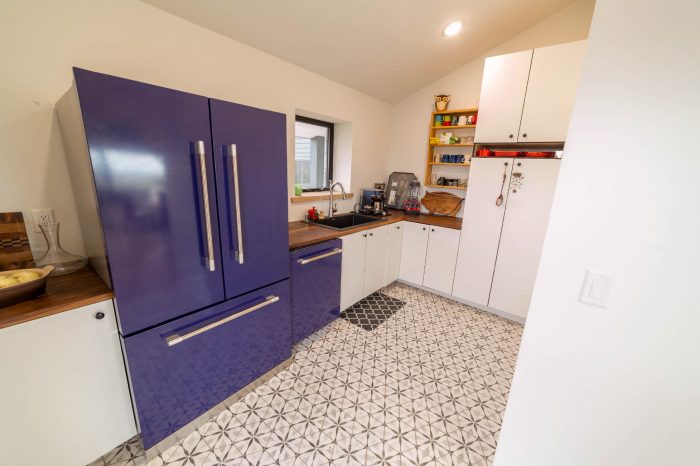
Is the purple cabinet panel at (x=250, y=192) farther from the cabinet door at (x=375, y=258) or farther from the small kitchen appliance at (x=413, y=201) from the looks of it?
the small kitchen appliance at (x=413, y=201)

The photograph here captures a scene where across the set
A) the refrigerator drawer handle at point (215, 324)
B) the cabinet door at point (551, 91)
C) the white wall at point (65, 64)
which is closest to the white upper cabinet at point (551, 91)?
the cabinet door at point (551, 91)

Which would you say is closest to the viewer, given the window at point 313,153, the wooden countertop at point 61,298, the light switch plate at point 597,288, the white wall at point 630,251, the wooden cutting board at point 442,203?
the white wall at point 630,251

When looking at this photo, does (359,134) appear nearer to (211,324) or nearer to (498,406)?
(211,324)

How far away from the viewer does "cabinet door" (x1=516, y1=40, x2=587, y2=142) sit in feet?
6.86

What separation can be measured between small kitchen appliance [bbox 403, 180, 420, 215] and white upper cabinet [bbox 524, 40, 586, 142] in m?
1.32

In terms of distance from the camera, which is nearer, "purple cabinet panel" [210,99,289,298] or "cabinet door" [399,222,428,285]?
"purple cabinet panel" [210,99,289,298]

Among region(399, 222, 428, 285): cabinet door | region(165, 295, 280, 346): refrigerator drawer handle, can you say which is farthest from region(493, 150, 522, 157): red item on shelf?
region(165, 295, 280, 346): refrigerator drawer handle

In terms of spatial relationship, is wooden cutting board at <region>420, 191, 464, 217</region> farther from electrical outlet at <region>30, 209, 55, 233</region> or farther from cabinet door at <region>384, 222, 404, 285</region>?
electrical outlet at <region>30, 209, 55, 233</region>

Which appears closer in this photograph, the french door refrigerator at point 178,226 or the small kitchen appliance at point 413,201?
the french door refrigerator at point 178,226

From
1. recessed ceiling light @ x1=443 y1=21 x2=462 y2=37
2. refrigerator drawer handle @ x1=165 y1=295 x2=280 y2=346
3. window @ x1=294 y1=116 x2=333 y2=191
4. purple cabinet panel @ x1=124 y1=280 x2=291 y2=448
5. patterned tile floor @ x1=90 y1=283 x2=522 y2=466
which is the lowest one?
patterned tile floor @ x1=90 y1=283 x2=522 y2=466

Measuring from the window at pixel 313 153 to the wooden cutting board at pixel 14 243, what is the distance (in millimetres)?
1835

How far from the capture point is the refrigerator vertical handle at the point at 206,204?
121 centimetres

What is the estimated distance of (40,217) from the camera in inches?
50.9

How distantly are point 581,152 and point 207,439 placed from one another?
7.07 ft
